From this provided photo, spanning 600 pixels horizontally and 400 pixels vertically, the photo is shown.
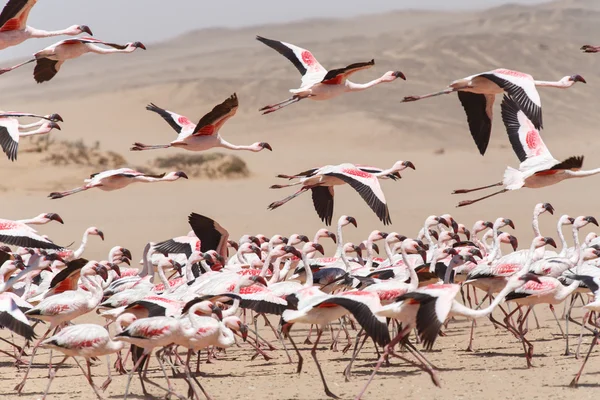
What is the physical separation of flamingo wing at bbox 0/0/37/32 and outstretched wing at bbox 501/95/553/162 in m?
5.76

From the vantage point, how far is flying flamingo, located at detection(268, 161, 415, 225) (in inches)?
497

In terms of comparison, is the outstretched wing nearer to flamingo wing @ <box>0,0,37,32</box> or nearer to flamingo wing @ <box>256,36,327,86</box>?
flamingo wing @ <box>256,36,327,86</box>

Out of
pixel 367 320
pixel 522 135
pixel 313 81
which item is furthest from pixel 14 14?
pixel 367 320

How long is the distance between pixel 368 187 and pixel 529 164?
7.41 feet

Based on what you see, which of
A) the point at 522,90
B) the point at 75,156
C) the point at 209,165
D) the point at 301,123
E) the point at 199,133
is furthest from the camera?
the point at 301,123

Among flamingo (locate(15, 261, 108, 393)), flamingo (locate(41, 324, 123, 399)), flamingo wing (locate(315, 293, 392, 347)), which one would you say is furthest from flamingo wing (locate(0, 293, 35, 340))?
flamingo wing (locate(315, 293, 392, 347))

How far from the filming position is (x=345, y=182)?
13.6m

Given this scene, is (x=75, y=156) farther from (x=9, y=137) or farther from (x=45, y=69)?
(x=9, y=137)

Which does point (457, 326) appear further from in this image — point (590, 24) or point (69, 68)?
point (69, 68)

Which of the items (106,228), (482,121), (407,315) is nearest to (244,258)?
(482,121)

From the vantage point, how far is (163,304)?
11.0 metres

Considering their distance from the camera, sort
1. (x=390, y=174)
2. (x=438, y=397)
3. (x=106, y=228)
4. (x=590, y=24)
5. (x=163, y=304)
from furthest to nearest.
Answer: (x=590, y=24) < (x=106, y=228) < (x=390, y=174) < (x=163, y=304) < (x=438, y=397)

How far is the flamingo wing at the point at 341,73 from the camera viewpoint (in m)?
12.8

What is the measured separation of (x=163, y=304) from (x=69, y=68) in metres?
76.1
